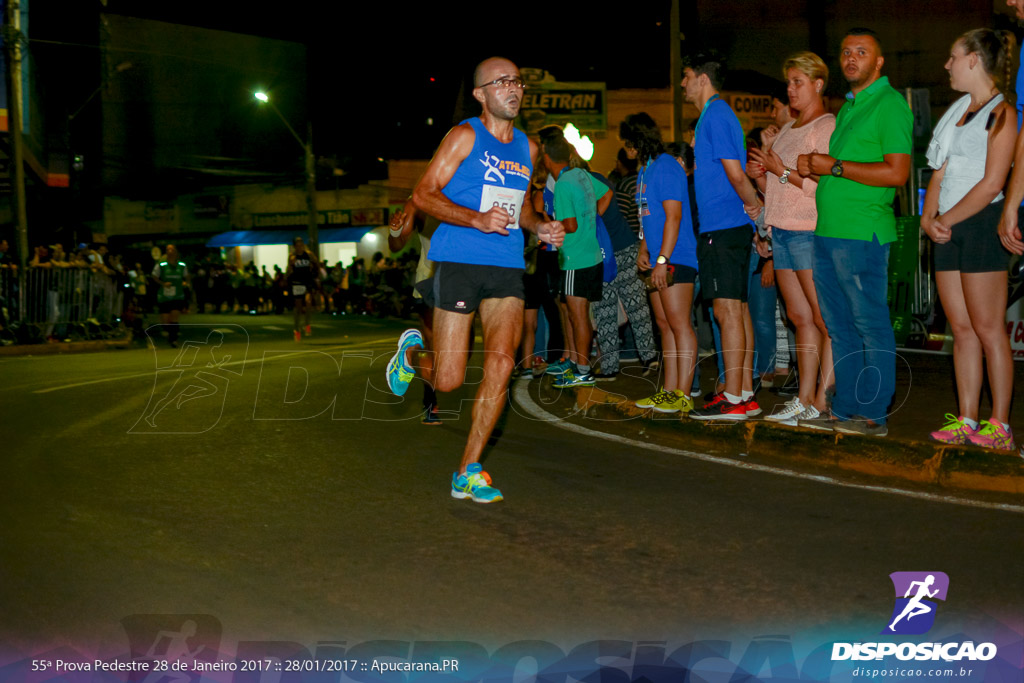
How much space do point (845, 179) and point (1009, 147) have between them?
0.95m

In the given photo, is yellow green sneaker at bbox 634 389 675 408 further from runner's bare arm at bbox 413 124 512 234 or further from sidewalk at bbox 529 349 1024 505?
runner's bare arm at bbox 413 124 512 234

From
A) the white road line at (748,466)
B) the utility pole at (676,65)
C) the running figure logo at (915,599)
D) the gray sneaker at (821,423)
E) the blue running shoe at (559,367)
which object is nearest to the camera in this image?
→ the running figure logo at (915,599)

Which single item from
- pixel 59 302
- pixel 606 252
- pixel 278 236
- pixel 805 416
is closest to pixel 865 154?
pixel 805 416

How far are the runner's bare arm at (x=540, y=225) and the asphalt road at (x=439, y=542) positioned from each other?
4.24ft

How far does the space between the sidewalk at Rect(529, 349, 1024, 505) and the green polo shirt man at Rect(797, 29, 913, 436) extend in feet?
0.76

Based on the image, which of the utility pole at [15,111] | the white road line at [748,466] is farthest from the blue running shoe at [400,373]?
the utility pole at [15,111]

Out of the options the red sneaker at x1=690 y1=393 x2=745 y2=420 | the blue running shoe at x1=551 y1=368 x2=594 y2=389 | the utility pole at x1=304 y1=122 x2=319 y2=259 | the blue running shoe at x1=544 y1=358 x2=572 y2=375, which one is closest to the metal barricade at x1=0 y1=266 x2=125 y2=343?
the blue running shoe at x1=544 y1=358 x2=572 y2=375

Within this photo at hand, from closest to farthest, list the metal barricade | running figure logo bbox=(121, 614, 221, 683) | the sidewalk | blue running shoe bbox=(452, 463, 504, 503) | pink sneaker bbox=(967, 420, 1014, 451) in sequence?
running figure logo bbox=(121, 614, 221, 683) < blue running shoe bbox=(452, 463, 504, 503) < the sidewalk < pink sneaker bbox=(967, 420, 1014, 451) < the metal barricade

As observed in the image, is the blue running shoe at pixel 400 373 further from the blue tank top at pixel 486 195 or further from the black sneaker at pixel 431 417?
the black sneaker at pixel 431 417

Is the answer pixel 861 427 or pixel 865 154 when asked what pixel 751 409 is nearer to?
pixel 861 427

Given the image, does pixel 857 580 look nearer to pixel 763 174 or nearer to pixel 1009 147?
pixel 1009 147

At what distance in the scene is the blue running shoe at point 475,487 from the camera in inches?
205

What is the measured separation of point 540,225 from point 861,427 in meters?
2.32

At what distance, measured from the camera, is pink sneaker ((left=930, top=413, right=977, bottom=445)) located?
590 centimetres
